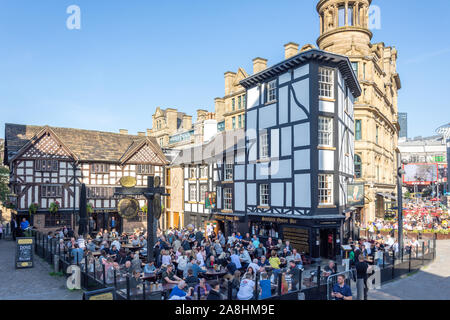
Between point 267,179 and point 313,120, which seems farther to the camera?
point 267,179

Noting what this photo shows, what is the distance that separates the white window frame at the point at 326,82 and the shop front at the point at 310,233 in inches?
298

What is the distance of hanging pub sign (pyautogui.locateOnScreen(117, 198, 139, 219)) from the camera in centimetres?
1510

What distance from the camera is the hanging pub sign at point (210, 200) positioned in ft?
98.9

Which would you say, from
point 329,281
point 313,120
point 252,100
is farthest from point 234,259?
point 252,100

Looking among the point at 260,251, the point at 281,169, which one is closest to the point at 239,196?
the point at 281,169

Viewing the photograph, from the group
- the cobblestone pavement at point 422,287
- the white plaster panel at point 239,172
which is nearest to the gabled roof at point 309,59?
the white plaster panel at point 239,172

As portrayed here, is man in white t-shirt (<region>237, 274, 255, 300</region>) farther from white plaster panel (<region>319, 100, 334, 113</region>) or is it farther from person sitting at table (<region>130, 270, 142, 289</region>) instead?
white plaster panel (<region>319, 100, 334, 113</region>)

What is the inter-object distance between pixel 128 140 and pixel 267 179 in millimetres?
20373

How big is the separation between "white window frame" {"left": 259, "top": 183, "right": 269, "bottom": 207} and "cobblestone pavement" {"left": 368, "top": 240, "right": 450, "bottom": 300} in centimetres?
977
